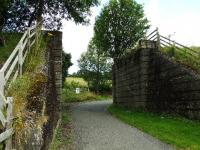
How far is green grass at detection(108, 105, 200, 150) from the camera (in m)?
13.9

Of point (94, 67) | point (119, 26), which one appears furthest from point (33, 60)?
point (94, 67)

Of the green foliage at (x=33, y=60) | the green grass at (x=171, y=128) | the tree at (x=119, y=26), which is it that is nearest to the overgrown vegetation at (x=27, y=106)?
the green foliage at (x=33, y=60)

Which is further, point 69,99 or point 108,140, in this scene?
point 69,99

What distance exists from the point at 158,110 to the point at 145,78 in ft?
8.73

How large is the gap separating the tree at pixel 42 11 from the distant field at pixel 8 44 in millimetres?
3166

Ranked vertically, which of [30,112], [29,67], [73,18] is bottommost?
[30,112]

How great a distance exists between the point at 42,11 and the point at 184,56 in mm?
9206

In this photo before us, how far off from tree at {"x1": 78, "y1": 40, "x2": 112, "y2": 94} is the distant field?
148ft

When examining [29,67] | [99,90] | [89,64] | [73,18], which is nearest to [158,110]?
[73,18]

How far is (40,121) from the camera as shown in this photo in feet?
27.3

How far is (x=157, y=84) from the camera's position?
80.8 ft

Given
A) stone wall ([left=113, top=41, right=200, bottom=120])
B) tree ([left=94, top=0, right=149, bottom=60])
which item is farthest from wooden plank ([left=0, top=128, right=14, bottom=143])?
tree ([left=94, top=0, right=149, bottom=60])

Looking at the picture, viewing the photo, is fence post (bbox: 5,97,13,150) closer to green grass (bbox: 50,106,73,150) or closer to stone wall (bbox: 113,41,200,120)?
green grass (bbox: 50,106,73,150)

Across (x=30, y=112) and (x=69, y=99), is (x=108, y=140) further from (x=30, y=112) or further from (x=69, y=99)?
(x=69, y=99)
